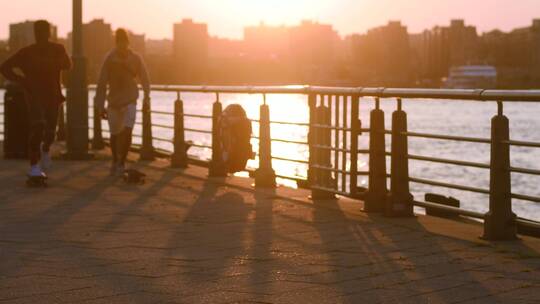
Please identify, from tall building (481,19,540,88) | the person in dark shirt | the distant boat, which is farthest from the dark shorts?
the distant boat

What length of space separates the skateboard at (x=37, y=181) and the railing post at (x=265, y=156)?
2.37 metres

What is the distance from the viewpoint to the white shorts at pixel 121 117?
13008 millimetres

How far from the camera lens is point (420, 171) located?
2372 inches

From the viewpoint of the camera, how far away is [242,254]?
22.9ft

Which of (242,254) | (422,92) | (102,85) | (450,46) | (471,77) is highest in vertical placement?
(450,46)

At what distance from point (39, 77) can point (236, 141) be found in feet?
8.03

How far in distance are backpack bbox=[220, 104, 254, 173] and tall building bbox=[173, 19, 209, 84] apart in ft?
172

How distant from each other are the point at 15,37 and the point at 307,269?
33325 millimetres

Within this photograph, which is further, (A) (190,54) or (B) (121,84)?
(A) (190,54)

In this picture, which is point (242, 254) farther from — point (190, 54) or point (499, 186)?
point (190, 54)

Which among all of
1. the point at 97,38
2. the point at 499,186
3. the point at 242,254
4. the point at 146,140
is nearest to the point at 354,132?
the point at 499,186

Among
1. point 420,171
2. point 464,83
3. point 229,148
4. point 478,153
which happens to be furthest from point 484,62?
point 229,148

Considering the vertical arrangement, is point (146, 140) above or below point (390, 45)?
below

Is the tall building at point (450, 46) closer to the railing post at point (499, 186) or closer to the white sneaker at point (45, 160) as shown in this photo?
the white sneaker at point (45, 160)
